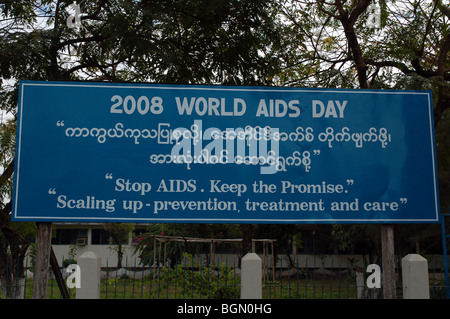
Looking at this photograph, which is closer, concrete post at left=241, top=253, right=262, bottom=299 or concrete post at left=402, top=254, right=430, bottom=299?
concrete post at left=241, top=253, right=262, bottom=299

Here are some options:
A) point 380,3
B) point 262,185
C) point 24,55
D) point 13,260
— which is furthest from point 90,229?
point 262,185

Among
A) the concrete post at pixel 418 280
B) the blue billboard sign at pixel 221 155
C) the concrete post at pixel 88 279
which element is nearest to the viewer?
the concrete post at pixel 88 279

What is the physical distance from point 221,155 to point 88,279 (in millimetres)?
2007

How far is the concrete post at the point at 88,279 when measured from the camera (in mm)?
5004

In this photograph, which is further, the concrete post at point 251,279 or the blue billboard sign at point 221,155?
the blue billboard sign at point 221,155

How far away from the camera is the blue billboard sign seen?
551 cm

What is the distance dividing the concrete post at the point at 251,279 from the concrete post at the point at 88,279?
1.54 metres

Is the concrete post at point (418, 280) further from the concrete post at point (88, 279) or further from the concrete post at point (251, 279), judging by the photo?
the concrete post at point (88, 279)

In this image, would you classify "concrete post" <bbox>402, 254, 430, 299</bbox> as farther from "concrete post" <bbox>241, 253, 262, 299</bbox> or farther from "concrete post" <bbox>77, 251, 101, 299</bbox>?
"concrete post" <bbox>77, 251, 101, 299</bbox>

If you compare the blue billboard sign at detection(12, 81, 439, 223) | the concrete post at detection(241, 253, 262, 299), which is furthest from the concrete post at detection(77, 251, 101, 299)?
the concrete post at detection(241, 253, 262, 299)

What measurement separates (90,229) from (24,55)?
67.1 feet

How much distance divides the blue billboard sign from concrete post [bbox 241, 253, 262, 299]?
0.61 metres

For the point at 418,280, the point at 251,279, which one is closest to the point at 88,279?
the point at 251,279

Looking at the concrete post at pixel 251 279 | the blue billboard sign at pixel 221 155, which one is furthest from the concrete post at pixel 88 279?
the concrete post at pixel 251 279
